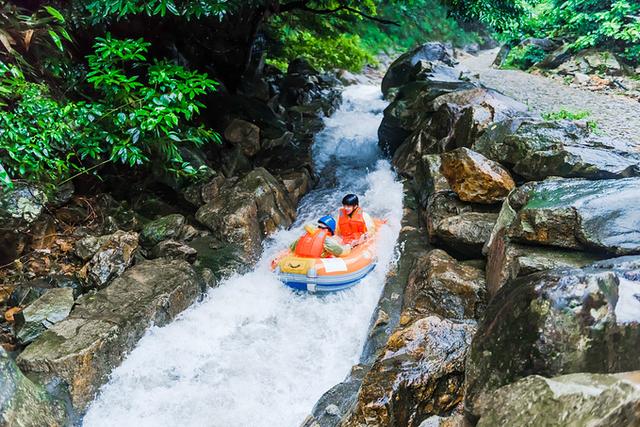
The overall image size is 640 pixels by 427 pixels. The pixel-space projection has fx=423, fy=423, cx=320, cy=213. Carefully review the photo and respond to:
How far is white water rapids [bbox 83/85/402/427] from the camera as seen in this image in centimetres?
411

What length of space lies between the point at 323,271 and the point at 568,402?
378 centimetres

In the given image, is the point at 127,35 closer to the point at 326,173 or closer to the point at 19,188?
the point at 19,188

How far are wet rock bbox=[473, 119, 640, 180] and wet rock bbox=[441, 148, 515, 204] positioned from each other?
0.98 feet

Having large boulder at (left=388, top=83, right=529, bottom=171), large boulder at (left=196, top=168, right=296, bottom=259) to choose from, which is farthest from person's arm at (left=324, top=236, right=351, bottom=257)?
large boulder at (left=388, top=83, right=529, bottom=171)

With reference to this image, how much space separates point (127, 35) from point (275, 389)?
633cm

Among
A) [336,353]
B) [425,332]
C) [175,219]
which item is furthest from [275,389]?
[175,219]

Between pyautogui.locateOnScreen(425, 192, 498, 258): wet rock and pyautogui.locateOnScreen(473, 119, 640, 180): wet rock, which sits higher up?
pyautogui.locateOnScreen(473, 119, 640, 180): wet rock

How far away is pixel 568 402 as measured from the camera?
1991 mm

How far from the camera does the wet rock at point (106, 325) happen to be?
3984 millimetres

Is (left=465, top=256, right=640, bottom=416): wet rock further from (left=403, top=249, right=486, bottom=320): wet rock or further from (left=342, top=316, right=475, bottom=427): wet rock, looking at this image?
(left=403, top=249, right=486, bottom=320): wet rock

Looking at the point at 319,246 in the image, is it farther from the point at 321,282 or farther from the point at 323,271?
the point at 321,282

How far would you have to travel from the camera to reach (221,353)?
Answer: 484cm

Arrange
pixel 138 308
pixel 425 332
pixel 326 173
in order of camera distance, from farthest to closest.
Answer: pixel 326 173, pixel 138 308, pixel 425 332

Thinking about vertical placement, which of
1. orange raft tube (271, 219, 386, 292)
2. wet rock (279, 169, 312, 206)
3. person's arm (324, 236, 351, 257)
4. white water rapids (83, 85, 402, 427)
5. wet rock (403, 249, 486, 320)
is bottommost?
white water rapids (83, 85, 402, 427)
